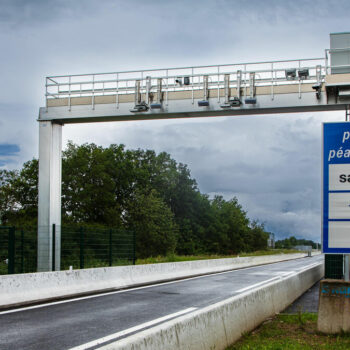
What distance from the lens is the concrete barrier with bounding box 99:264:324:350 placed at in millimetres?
5287

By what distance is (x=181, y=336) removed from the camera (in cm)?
601

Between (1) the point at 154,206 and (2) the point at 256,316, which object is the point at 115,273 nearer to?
(2) the point at 256,316

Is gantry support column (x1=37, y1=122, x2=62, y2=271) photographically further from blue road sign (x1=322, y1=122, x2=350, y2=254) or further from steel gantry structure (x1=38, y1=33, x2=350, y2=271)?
blue road sign (x1=322, y1=122, x2=350, y2=254)

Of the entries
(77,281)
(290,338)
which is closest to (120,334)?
(290,338)

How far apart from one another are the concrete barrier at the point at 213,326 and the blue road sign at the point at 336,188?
1735mm

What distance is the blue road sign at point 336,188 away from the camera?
906 centimetres

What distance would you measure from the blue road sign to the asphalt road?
138 inches

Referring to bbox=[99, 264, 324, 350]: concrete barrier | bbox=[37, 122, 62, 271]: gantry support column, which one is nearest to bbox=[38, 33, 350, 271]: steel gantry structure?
bbox=[37, 122, 62, 271]: gantry support column

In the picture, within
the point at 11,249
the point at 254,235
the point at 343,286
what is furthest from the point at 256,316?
the point at 254,235

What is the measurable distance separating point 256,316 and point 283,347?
7.02ft

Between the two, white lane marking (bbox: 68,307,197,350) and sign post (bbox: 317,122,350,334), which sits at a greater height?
sign post (bbox: 317,122,350,334)

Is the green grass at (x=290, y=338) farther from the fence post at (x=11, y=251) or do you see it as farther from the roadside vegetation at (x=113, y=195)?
the roadside vegetation at (x=113, y=195)

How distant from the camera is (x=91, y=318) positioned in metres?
10.7

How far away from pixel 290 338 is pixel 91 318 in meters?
4.13
